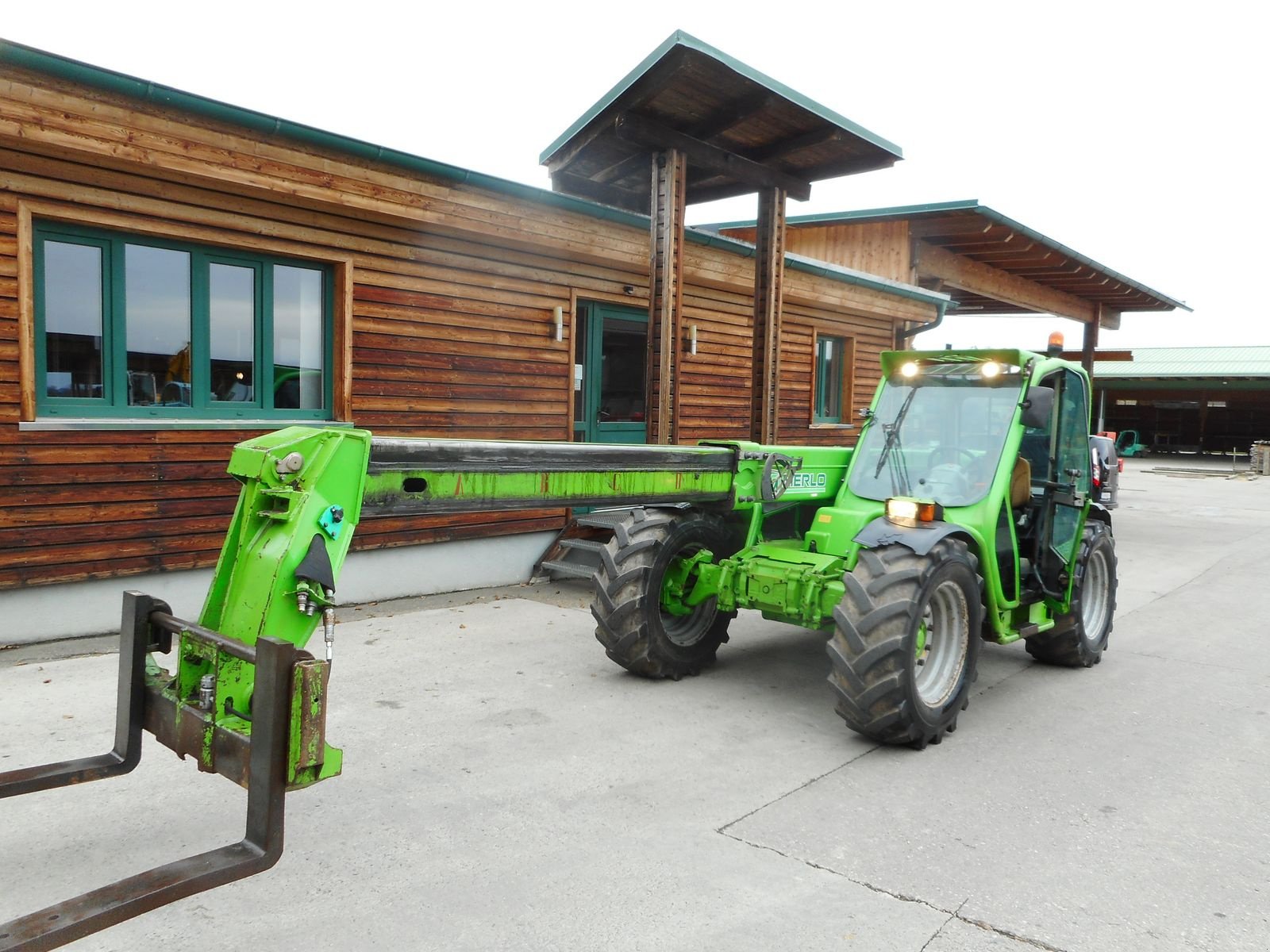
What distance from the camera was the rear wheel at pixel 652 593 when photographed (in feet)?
17.7

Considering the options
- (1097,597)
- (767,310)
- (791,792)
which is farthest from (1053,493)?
(767,310)

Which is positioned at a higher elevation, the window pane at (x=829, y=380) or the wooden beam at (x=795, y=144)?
the wooden beam at (x=795, y=144)

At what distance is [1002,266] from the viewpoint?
1573 cm

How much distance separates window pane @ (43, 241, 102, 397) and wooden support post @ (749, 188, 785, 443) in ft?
18.3

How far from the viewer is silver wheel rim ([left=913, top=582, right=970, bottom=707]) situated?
4.85 metres

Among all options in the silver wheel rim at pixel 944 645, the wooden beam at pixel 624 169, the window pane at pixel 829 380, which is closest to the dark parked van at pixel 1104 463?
the window pane at pixel 829 380

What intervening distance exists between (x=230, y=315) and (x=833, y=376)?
8.56 m

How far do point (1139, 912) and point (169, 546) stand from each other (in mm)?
6331

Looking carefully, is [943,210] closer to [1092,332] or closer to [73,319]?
[1092,332]

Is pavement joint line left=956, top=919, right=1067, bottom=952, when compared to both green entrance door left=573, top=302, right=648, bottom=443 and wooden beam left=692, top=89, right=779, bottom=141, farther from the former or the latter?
green entrance door left=573, top=302, right=648, bottom=443

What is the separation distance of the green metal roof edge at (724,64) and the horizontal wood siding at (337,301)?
843 mm

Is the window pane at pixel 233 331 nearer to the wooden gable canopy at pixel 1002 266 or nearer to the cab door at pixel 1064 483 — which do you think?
the cab door at pixel 1064 483

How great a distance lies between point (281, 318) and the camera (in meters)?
7.30

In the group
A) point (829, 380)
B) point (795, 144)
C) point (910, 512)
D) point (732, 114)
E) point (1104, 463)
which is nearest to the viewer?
point (910, 512)
